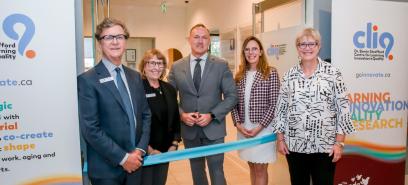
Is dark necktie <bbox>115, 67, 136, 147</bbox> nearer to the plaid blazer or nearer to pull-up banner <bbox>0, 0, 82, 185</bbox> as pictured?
pull-up banner <bbox>0, 0, 82, 185</bbox>

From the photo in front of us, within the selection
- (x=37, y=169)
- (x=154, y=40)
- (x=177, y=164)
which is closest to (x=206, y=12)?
(x=154, y=40)

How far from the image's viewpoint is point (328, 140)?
221 cm

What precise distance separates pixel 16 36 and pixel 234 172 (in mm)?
3169

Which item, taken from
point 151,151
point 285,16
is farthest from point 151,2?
point 151,151

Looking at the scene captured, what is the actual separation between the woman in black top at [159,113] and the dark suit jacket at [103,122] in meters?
0.38

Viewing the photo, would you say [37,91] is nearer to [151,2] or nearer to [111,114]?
[111,114]

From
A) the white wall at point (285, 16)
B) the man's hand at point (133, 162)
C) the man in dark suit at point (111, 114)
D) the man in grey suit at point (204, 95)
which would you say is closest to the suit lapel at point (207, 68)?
the man in grey suit at point (204, 95)

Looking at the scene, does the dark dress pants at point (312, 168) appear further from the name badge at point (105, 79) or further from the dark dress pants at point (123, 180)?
the name badge at point (105, 79)

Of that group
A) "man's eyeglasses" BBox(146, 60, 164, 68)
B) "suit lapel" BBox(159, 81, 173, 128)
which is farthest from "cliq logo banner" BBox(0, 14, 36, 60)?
"suit lapel" BBox(159, 81, 173, 128)

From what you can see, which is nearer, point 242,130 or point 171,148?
point 171,148

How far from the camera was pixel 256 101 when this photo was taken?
2637 millimetres

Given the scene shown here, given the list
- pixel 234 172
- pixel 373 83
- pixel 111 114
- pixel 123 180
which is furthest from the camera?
pixel 234 172

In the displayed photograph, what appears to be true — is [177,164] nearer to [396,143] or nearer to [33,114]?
[396,143]

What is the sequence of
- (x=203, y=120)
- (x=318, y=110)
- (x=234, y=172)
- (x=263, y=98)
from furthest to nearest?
(x=234, y=172) < (x=263, y=98) < (x=203, y=120) < (x=318, y=110)
